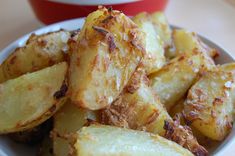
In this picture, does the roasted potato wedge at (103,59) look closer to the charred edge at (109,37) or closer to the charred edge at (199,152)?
the charred edge at (109,37)

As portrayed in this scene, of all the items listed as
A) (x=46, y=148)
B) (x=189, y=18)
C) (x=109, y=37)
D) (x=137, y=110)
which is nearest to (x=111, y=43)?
(x=109, y=37)

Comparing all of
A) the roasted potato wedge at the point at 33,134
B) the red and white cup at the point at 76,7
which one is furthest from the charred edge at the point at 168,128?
the red and white cup at the point at 76,7

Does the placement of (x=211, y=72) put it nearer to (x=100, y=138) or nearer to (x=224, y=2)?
(x=100, y=138)

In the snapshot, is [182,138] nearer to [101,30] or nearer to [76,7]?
[101,30]

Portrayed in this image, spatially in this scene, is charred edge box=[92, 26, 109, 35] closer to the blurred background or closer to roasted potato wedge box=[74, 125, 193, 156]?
roasted potato wedge box=[74, 125, 193, 156]

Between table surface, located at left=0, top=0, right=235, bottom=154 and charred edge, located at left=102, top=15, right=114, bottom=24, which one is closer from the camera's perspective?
charred edge, located at left=102, top=15, right=114, bottom=24

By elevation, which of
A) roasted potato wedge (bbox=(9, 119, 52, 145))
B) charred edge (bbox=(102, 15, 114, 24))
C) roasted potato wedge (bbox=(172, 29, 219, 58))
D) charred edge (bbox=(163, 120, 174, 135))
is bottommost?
roasted potato wedge (bbox=(9, 119, 52, 145))

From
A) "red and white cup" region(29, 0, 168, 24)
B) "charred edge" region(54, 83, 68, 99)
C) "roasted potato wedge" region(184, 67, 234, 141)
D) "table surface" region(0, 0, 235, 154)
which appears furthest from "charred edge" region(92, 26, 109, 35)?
"table surface" region(0, 0, 235, 154)
